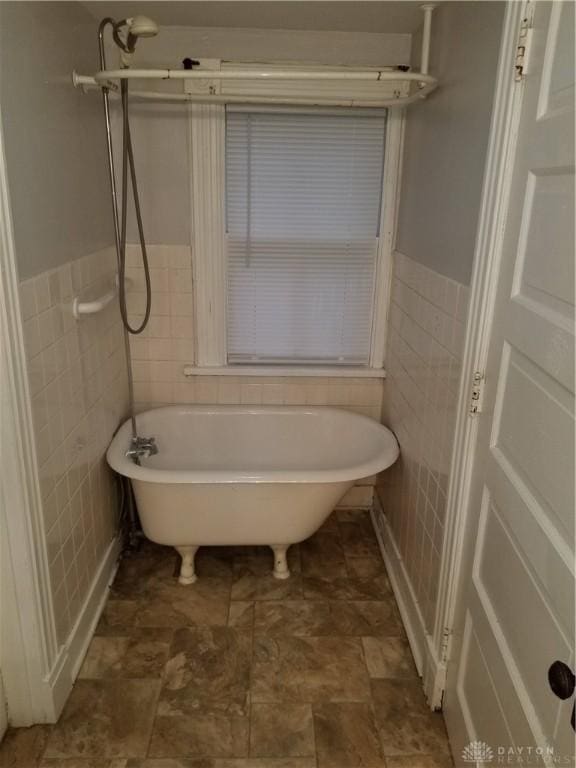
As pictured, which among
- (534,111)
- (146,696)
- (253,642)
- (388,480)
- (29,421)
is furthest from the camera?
(388,480)

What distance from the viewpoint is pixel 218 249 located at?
2.52 metres

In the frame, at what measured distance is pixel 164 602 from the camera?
2.22 metres

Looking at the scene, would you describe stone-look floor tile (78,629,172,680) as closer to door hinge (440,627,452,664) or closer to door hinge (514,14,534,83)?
door hinge (440,627,452,664)

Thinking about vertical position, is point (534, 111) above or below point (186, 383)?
above

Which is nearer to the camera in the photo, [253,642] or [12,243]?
[12,243]

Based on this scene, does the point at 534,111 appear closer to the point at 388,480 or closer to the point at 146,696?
the point at 388,480

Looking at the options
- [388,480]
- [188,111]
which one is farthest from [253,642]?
[188,111]

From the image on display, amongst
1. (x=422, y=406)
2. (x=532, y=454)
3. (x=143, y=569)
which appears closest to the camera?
(x=532, y=454)

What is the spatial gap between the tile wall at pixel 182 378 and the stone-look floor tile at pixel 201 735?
4.53 feet

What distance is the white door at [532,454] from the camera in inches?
40.4

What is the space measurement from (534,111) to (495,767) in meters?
1.49

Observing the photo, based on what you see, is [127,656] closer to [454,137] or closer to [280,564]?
[280,564]

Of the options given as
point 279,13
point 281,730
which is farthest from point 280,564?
point 279,13

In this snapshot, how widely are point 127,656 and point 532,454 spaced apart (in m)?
1.58
